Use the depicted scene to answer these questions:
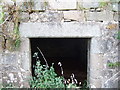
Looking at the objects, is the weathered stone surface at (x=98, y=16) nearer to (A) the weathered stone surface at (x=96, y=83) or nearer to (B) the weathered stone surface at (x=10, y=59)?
(A) the weathered stone surface at (x=96, y=83)

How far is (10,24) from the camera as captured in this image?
12.3 ft

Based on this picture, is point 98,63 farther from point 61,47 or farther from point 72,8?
point 61,47

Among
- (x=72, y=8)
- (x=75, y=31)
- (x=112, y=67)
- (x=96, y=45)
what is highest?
(x=72, y=8)

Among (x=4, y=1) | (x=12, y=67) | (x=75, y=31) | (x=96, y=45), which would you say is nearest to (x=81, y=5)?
(x=75, y=31)

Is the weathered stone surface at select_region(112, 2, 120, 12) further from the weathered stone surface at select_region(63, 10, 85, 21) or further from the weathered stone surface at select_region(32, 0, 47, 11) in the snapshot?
the weathered stone surface at select_region(32, 0, 47, 11)

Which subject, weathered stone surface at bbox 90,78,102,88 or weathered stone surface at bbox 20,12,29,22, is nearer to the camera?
weathered stone surface at bbox 20,12,29,22

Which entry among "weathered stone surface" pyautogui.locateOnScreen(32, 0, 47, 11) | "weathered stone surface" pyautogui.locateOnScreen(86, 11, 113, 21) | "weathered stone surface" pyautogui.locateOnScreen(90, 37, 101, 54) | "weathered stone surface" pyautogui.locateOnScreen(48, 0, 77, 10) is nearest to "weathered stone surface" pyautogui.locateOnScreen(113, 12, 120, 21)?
"weathered stone surface" pyautogui.locateOnScreen(86, 11, 113, 21)

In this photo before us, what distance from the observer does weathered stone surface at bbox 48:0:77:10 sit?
3707 mm

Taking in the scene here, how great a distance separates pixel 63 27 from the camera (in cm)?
373

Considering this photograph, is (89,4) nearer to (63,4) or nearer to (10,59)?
(63,4)

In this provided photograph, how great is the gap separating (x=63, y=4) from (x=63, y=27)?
1.32 ft

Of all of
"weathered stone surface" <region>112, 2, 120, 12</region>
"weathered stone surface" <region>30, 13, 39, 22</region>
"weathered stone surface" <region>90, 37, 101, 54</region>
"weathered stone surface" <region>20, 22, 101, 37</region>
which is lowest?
"weathered stone surface" <region>90, 37, 101, 54</region>

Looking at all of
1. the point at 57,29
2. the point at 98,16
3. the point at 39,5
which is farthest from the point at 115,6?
the point at 39,5

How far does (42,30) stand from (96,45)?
100cm
